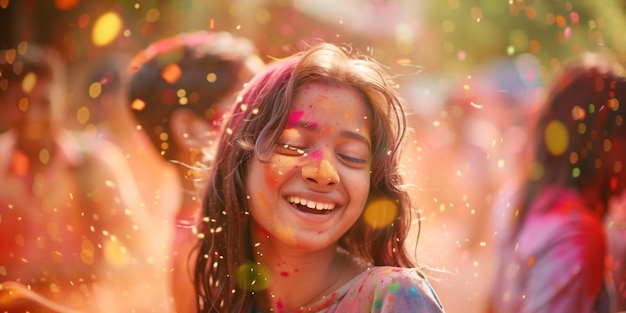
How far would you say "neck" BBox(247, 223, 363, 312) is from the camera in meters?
0.67

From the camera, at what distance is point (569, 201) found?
1.02 metres

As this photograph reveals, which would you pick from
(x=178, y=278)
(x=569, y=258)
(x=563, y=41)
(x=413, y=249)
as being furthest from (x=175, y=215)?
(x=563, y=41)

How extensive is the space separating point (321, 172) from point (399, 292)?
123 mm

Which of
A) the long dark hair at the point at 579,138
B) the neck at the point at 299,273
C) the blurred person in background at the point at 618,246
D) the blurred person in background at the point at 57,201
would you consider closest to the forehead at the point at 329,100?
the neck at the point at 299,273

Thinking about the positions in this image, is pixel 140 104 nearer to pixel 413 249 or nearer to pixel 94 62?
pixel 94 62

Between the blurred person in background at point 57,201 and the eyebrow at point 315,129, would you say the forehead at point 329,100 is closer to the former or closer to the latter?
the eyebrow at point 315,129

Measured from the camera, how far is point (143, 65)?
0.96 metres

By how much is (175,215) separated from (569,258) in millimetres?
532

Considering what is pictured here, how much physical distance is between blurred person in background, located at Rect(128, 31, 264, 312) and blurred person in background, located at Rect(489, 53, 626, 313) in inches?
17.8

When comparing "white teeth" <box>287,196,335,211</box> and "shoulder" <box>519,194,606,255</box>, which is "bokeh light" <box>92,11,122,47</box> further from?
"shoulder" <box>519,194,606,255</box>

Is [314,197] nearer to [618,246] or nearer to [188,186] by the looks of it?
[188,186]

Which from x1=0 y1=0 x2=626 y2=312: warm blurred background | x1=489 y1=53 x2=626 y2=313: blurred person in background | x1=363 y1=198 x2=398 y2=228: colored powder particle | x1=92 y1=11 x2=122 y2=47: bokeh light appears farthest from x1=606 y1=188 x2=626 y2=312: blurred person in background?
x1=92 y1=11 x2=122 y2=47: bokeh light

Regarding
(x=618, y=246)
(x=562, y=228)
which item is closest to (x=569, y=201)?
(x=562, y=228)

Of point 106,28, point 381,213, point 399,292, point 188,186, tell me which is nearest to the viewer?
point 399,292
